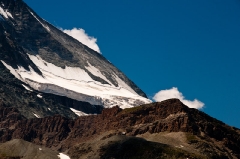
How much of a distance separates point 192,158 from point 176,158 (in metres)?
5.25

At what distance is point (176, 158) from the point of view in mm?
199500

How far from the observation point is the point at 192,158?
198250 mm
